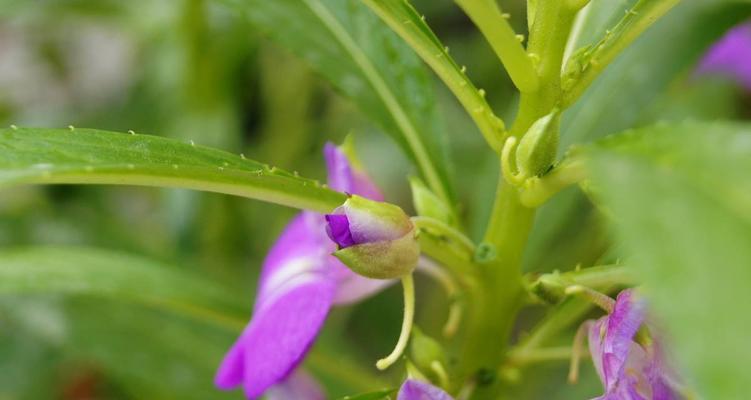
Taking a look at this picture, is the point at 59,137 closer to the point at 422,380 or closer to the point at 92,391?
the point at 422,380

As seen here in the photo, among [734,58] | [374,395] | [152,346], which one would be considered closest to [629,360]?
[374,395]

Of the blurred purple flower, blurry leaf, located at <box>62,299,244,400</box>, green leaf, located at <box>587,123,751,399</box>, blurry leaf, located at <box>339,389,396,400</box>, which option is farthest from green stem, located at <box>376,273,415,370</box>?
the blurred purple flower

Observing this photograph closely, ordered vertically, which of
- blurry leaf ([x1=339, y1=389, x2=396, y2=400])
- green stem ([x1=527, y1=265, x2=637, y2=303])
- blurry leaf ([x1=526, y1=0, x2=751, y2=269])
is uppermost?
blurry leaf ([x1=339, y1=389, x2=396, y2=400])

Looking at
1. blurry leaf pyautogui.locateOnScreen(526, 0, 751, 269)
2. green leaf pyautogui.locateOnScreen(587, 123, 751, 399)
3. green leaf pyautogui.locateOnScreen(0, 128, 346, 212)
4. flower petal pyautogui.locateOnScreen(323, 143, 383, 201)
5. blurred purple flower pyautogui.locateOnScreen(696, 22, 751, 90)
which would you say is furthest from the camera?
blurred purple flower pyautogui.locateOnScreen(696, 22, 751, 90)

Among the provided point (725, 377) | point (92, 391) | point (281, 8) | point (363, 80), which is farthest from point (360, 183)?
point (92, 391)

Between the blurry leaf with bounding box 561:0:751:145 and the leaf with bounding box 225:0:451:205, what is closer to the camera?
the leaf with bounding box 225:0:451:205

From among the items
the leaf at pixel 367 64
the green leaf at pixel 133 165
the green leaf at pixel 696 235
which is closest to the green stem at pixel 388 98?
the leaf at pixel 367 64

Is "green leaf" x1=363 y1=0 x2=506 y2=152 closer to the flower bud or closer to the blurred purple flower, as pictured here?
the flower bud

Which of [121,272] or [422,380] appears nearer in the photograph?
[422,380]
